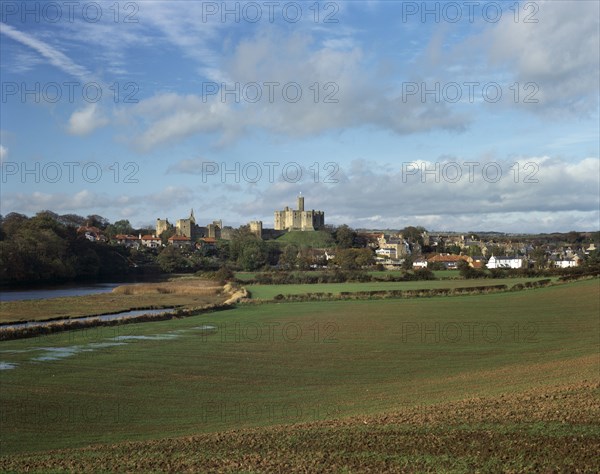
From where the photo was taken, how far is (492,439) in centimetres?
1215

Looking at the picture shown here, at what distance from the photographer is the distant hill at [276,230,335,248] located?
584 feet

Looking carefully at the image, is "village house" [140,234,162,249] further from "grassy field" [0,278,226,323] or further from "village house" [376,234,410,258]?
"grassy field" [0,278,226,323]

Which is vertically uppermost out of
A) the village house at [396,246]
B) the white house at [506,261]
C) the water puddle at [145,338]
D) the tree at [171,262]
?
the village house at [396,246]

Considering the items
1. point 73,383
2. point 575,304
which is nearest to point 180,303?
point 575,304

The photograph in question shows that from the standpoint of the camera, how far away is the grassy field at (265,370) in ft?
58.9

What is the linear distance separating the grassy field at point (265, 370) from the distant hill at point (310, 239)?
129266 mm

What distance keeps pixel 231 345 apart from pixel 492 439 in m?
23.1

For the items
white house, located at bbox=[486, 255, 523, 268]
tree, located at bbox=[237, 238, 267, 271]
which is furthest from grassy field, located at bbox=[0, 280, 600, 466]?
white house, located at bbox=[486, 255, 523, 268]

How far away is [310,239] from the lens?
7446 inches

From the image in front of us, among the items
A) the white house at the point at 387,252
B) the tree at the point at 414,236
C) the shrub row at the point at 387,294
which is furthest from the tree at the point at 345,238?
the shrub row at the point at 387,294

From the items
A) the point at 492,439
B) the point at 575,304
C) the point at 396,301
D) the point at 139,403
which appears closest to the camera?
the point at 492,439

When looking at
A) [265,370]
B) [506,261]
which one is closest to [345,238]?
[506,261]

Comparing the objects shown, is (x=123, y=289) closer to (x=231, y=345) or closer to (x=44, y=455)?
(x=231, y=345)

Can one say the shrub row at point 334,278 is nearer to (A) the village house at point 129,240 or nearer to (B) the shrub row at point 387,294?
(B) the shrub row at point 387,294
